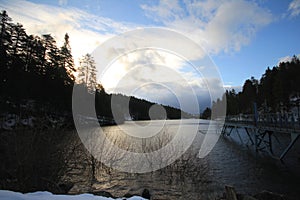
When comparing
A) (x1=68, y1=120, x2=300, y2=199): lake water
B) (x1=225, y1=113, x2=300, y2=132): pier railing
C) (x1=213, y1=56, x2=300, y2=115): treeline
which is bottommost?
(x1=68, y1=120, x2=300, y2=199): lake water

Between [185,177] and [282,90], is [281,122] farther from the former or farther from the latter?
[282,90]

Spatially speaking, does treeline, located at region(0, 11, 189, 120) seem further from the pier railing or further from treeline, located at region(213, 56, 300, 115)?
treeline, located at region(213, 56, 300, 115)

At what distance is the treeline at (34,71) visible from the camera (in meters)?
31.0

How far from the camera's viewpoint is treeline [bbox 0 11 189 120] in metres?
31.0

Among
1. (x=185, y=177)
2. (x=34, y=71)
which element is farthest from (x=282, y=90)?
(x=34, y=71)

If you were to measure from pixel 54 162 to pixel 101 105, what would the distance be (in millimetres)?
61803

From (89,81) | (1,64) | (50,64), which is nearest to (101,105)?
(89,81)

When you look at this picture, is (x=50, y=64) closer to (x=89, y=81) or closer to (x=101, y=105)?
(x=89, y=81)

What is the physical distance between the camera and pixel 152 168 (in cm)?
1284

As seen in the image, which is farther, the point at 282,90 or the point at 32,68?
the point at 282,90

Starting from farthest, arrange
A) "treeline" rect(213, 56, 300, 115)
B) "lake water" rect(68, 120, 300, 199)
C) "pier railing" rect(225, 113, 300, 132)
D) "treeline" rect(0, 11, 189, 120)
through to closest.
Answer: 1. "treeline" rect(213, 56, 300, 115)
2. "treeline" rect(0, 11, 189, 120)
3. "pier railing" rect(225, 113, 300, 132)
4. "lake water" rect(68, 120, 300, 199)

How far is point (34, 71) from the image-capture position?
37125mm

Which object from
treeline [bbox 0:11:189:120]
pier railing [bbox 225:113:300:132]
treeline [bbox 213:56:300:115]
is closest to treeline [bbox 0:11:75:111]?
treeline [bbox 0:11:189:120]

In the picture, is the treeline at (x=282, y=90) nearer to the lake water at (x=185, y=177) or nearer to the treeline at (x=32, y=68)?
the lake water at (x=185, y=177)
